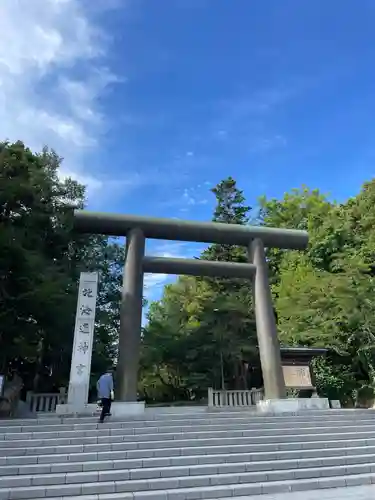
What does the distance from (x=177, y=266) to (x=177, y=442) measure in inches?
235

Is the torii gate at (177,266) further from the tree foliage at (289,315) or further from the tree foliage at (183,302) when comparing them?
the tree foliage at (289,315)

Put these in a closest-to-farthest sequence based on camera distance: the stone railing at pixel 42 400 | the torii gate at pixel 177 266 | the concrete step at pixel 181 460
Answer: the concrete step at pixel 181 460 → the torii gate at pixel 177 266 → the stone railing at pixel 42 400

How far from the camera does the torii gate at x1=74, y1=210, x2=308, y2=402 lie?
404 inches

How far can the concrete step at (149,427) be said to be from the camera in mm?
6961

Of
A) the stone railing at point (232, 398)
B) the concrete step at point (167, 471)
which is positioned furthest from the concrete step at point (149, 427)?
the stone railing at point (232, 398)

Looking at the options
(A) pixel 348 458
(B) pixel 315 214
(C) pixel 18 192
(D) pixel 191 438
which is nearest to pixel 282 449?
(A) pixel 348 458

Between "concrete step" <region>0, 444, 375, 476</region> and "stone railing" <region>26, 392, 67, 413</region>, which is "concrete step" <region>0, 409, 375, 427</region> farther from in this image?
"stone railing" <region>26, 392, 67, 413</region>

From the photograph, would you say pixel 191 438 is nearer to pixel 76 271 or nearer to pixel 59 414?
pixel 59 414

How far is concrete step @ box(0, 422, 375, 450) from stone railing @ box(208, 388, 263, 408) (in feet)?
14.4

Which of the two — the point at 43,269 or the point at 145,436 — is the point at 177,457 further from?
the point at 43,269

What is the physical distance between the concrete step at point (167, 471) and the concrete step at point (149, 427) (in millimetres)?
1330

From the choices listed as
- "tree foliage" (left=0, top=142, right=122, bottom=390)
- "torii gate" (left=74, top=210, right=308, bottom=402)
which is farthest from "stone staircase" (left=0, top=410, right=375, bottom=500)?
"tree foliage" (left=0, top=142, right=122, bottom=390)

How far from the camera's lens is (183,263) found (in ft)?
40.0

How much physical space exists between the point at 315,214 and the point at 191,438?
21.1 m
